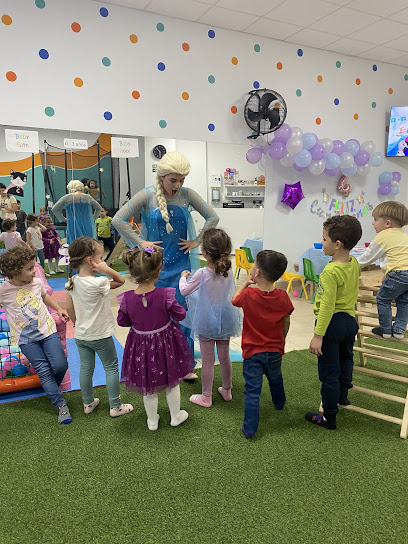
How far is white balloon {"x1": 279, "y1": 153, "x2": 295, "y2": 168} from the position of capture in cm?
511

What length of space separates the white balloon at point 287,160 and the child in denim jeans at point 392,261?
272cm

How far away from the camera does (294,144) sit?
4961mm

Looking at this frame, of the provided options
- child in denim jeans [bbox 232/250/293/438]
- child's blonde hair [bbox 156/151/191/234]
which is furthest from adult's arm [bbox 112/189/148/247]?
child in denim jeans [bbox 232/250/293/438]

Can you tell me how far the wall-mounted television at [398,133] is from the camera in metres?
5.90

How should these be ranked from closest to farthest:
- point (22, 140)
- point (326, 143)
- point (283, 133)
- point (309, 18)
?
point (22, 140) < point (309, 18) < point (283, 133) < point (326, 143)

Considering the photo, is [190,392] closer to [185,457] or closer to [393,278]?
[185,457]

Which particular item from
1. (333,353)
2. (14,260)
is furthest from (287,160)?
(14,260)

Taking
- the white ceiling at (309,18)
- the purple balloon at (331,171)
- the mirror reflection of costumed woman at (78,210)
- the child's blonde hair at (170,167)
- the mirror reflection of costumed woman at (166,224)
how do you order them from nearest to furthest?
the child's blonde hair at (170,167) → the mirror reflection of costumed woman at (166,224) → the mirror reflection of costumed woman at (78,210) → the white ceiling at (309,18) → the purple balloon at (331,171)

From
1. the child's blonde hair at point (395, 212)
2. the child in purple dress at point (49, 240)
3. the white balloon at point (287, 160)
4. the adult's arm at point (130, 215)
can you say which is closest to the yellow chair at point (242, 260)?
the white balloon at point (287, 160)

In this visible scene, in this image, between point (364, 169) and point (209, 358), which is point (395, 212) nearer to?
point (209, 358)

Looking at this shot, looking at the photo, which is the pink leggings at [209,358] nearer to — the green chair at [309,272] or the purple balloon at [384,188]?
the green chair at [309,272]

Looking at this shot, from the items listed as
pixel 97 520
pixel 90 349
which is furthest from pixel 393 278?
pixel 97 520

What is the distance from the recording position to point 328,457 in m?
2.08

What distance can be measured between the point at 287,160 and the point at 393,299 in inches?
118
